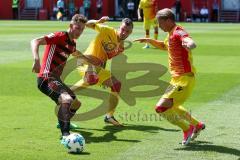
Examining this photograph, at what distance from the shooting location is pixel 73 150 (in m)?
8.18

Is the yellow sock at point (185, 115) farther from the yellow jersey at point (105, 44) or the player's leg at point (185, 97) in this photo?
the yellow jersey at point (105, 44)

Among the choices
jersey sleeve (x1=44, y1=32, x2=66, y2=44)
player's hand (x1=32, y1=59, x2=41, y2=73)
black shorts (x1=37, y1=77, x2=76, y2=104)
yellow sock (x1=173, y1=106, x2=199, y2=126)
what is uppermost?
jersey sleeve (x1=44, y1=32, x2=66, y2=44)

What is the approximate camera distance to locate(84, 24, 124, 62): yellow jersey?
1065 centimetres

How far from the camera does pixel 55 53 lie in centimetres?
916

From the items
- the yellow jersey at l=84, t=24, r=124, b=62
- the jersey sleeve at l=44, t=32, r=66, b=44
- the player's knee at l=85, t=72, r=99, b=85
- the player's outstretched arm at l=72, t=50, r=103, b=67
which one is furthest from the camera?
the yellow jersey at l=84, t=24, r=124, b=62

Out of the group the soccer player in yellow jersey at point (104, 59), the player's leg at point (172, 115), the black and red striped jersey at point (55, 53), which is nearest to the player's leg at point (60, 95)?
the black and red striped jersey at point (55, 53)

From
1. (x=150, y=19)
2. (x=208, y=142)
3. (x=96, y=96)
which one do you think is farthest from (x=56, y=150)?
(x=150, y=19)

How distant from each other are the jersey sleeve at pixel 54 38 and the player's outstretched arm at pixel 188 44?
1.96m

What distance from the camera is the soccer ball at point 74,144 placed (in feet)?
26.8

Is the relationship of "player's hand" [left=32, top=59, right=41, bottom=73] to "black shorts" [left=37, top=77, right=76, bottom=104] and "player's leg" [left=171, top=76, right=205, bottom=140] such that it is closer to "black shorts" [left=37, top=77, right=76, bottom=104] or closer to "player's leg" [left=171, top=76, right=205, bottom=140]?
"black shorts" [left=37, top=77, right=76, bottom=104]

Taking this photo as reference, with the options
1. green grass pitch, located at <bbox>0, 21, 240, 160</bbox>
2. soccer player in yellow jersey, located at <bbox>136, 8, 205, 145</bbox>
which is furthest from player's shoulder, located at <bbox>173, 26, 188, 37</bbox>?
green grass pitch, located at <bbox>0, 21, 240, 160</bbox>

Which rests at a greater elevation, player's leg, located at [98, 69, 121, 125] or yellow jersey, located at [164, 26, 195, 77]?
yellow jersey, located at [164, 26, 195, 77]

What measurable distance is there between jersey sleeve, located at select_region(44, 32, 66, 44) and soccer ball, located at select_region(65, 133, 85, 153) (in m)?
1.57

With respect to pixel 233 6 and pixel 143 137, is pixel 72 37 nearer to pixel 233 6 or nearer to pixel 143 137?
pixel 143 137
